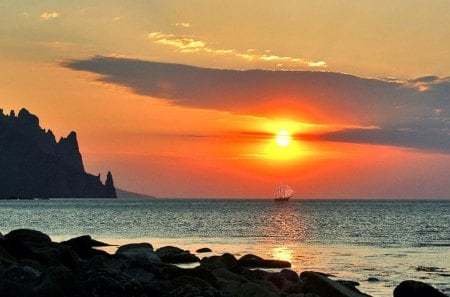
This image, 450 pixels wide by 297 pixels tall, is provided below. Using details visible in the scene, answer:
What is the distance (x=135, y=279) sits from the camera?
882 inches

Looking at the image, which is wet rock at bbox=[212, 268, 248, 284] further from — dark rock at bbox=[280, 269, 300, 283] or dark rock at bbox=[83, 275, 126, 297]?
dark rock at bbox=[83, 275, 126, 297]

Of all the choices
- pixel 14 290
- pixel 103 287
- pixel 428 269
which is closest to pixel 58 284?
pixel 14 290

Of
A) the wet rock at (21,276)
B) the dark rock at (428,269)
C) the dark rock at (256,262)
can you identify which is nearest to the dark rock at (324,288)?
the wet rock at (21,276)

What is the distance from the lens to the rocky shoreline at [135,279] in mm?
21359

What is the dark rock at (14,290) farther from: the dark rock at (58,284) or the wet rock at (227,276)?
the wet rock at (227,276)

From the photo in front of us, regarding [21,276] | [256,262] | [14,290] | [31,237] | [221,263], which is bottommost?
[256,262]

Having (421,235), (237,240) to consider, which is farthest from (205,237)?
(421,235)

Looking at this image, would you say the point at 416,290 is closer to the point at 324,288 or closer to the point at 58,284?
the point at 324,288

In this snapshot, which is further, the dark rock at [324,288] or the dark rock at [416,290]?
the dark rock at [416,290]

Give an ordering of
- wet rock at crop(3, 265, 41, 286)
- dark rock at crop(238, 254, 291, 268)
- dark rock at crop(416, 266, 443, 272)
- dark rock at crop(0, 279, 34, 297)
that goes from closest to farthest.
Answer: dark rock at crop(0, 279, 34, 297), wet rock at crop(3, 265, 41, 286), dark rock at crop(238, 254, 291, 268), dark rock at crop(416, 266, 443, 272)

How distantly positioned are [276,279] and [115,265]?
7460 mm

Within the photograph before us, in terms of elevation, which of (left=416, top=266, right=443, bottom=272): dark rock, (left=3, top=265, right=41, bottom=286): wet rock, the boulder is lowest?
(left=416, top=266, right=443, bottom=272): dark rock

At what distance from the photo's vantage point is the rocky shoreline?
21.4 m

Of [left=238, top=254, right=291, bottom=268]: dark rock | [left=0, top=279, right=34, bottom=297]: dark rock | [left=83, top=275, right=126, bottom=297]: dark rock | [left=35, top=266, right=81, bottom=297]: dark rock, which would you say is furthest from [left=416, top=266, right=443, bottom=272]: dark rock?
[left=0, top=279, right=34, bottom=297]: dark rock
